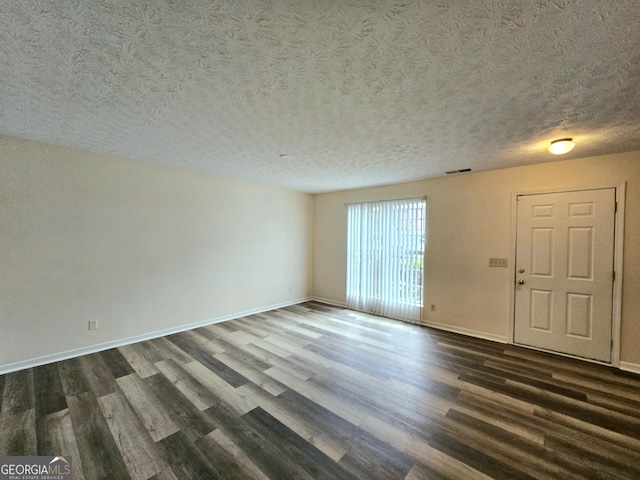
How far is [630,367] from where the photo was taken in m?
2.89

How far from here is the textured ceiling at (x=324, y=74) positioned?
1.19 meters

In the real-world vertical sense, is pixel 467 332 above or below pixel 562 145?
below

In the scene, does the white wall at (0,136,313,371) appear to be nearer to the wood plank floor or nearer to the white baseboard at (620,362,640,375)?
the wood plank floor

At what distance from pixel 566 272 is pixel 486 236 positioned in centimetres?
98

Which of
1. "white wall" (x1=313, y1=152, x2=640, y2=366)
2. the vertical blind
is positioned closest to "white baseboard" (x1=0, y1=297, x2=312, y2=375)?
the vertical blind

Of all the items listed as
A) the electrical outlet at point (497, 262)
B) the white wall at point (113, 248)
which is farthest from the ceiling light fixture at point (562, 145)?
the white wall at point (113, 248)

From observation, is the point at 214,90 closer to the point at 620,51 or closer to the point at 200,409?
the point at 620,51

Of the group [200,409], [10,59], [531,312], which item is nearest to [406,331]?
[531,312]

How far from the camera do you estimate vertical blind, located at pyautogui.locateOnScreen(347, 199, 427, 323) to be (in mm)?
4469

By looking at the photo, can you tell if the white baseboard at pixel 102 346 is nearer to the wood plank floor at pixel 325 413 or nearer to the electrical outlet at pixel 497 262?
the wood plank floor at pixel 325 413

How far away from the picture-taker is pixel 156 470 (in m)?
1.59
